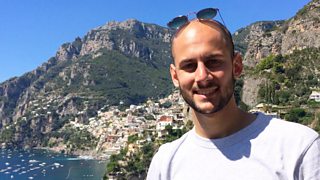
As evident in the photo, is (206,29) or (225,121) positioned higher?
(206,29)

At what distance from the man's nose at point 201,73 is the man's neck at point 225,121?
15cm

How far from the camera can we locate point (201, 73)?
1855 millimetres

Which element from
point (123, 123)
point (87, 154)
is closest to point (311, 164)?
point (87, 154)

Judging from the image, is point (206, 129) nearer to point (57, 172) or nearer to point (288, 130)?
point (288, 130)

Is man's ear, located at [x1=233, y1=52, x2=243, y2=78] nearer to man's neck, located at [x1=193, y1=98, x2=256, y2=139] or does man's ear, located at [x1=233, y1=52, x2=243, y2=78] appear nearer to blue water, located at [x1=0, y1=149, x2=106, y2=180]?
man's neck, located at [x1=193, y1=98, x2=256, y2=139]

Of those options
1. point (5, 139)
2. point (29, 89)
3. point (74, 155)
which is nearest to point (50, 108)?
point (5, 139)

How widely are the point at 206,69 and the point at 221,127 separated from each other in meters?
0.24

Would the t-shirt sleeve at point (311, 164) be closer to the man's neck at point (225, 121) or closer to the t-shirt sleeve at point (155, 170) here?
the man's neck at point (225, 121)

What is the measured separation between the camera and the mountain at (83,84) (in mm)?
130000

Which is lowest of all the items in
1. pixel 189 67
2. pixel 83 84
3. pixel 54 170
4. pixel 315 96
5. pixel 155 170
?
pixel 54 170

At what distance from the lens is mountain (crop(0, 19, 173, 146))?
5118 inches

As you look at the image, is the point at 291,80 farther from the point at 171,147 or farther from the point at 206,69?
the point at 206,69

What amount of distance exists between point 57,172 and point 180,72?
67124 mm

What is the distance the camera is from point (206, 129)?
1943mm
